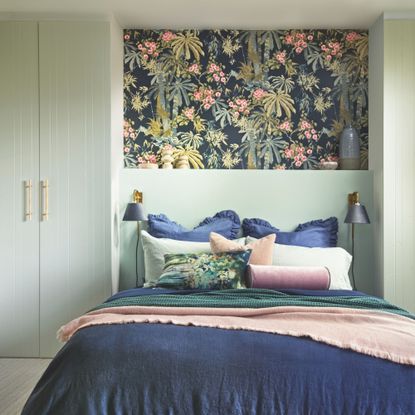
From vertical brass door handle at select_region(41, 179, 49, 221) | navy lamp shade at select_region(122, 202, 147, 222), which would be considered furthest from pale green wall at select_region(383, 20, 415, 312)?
vertical brass door handle at select_region(41, 179, 49, 221)

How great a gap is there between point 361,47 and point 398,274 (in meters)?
1.80

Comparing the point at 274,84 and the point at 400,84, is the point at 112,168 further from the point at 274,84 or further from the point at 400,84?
the point at 400,84

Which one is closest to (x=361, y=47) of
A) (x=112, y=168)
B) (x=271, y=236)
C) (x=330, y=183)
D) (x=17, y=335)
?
(x=330, y=183)

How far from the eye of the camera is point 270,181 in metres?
4.36

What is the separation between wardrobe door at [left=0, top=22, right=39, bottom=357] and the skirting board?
A: 0.68 m

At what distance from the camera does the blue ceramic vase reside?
4.38 metres

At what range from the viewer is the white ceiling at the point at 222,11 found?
391 cm

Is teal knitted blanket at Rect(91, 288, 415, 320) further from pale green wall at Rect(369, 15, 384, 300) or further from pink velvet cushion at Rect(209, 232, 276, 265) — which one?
pale green wall at Rect(369, 15, 384, 300)

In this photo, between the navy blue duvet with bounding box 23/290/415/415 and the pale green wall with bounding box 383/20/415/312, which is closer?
the navy blue duvet with bounding box 23/290/415/415

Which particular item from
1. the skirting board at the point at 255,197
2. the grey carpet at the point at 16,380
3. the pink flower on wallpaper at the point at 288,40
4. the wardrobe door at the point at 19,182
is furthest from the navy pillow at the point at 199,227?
the pink flower on wallpaper at the point at 288,40

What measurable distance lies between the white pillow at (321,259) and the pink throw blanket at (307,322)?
1072mm

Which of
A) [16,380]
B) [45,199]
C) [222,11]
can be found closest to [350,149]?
[222,11]

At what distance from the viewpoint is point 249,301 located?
9.34ft

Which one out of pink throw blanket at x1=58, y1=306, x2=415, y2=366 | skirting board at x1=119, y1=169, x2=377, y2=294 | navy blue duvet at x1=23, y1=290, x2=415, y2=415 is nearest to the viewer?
navy blue duvet at x1=23, y1=290, x2=415, y2=415
